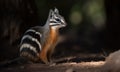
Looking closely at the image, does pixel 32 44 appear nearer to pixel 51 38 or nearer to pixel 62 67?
pixel 51 38

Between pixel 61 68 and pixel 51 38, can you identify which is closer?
pixel 61 68

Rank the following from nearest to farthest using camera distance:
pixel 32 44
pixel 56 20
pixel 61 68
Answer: pixel 61 68, pixel 56 20, pixel 32 44

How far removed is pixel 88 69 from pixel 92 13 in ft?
81.5

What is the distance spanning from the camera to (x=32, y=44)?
9711mm

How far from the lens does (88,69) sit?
333 inches

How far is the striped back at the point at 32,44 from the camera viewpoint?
9719mm

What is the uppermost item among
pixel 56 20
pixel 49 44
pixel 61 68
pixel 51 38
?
pixel 56 20

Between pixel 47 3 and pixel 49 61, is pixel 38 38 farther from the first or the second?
pixel 47 3

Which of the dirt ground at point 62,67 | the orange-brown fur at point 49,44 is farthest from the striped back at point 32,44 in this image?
the dirt ground at point 62,67

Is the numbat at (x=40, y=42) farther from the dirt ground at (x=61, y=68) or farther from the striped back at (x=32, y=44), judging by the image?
the dirt ground at (x=61, y=68)

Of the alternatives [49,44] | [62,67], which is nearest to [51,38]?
[49,44]

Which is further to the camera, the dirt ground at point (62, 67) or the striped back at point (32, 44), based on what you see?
the striped back at point (32, 44)

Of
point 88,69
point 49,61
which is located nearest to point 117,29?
point 49,61

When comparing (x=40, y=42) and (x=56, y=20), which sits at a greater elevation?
(x=56, y=20)
